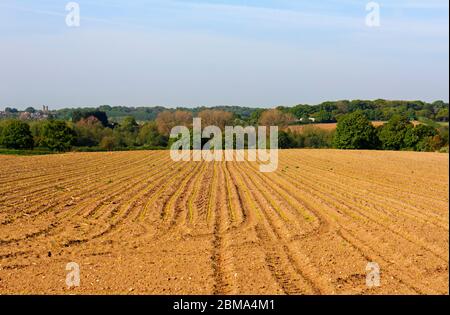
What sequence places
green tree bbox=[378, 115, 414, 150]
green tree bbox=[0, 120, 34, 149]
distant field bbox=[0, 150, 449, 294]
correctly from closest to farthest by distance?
distant field bbox=[0, 150, 449, 294], green tree bbox=[378, 115, 414, 150], green tree bbox=[0, 120, 34, 149]

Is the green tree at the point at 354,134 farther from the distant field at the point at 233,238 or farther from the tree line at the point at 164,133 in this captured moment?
the distant field at the point at 233,238

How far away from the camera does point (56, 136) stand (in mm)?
63281

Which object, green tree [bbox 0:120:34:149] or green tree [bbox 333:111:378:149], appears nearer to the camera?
green tree [bbox 333:111:378:149]

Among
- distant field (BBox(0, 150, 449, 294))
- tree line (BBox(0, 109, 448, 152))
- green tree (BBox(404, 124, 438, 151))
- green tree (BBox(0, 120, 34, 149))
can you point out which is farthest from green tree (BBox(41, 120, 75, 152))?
distant field (BBox(0, 150, 449, 294))

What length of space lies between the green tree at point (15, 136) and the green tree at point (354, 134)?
3937 cm

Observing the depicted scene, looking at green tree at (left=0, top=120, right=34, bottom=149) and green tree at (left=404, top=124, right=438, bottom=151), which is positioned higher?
green tree at (left=404, top=124, right=438, bottom=151)

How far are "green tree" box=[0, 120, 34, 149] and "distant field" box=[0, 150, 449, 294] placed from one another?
46377 mm

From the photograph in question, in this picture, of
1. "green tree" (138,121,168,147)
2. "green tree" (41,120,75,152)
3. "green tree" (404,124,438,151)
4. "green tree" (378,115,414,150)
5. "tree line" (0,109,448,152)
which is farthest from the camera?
"green tree" (138,121,168,147)

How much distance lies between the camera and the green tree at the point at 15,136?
62.2m

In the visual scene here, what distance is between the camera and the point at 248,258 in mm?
9258

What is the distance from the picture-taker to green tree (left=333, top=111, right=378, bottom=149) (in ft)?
193

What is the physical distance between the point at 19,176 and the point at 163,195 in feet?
34.5

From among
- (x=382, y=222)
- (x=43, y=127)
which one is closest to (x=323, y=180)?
(x=382, y=222)

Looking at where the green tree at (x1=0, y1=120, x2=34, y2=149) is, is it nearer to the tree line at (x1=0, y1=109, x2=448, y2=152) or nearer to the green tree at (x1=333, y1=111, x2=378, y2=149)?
the tree line at (x1=0, y1=109, x2=448, y2=152)
